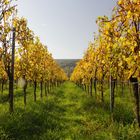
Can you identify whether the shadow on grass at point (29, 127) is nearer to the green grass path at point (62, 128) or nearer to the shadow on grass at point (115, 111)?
the green grass path at point (62, 128)

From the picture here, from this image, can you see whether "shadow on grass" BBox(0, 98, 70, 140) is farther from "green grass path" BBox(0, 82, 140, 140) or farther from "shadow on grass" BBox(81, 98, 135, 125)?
"shadow on grass" BBox(81, 98, 135, 125)

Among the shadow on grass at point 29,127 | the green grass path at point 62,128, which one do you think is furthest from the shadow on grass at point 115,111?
the shadow on grass at point 29,127

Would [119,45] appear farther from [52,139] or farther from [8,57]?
[8,57]

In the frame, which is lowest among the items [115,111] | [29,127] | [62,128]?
[62,128]

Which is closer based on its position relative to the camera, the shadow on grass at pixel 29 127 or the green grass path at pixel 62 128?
the green grass path at pixel 62 128

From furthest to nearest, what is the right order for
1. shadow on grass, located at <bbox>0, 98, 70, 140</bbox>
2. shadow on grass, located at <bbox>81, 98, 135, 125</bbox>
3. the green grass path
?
shadow on grass, located at <bbox>81, 98, 135, 125</bbox> → shadow on grass, located at <bbox>0, 98, 70, 140</bbox> → the green grass path

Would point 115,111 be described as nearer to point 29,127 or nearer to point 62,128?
point 62,128

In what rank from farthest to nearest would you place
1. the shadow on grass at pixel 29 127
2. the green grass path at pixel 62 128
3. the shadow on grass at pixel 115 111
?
the shadow on grass at pixel 115 111
the shadow on grass at pixel 29 127
the green grass path at pixel 62 128

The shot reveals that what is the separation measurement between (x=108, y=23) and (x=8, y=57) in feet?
30.0

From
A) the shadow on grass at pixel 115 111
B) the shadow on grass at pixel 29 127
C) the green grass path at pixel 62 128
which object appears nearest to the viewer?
the green grass path at pixel 62 128

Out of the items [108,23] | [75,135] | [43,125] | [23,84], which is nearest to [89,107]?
[23,84]

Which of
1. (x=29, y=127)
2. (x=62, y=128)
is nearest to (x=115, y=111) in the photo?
(x=62, y=128)

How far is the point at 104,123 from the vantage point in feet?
48.6

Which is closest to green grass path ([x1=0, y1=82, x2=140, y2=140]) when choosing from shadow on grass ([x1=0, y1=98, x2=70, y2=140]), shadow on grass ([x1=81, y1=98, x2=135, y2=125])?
shadow on grass ([x1=0, y1=98, x2=70, y2=140])
